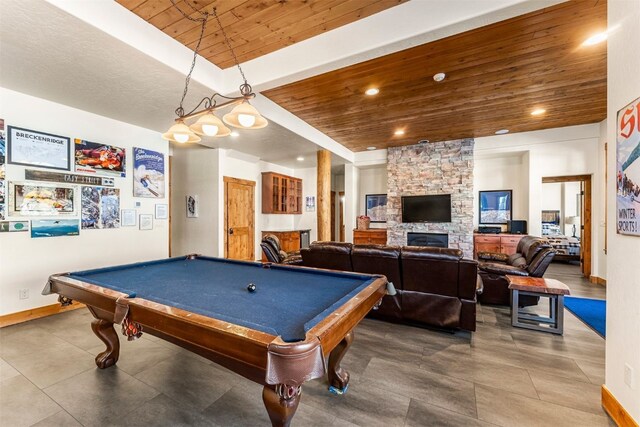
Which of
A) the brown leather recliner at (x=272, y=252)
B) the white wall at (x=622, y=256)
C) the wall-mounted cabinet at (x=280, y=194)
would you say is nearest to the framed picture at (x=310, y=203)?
the wall-mounted cabinet at (x=280, y=194)

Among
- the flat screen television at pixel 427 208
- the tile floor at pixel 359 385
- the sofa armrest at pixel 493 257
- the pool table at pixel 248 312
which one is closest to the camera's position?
the pool table at pixel 248 312

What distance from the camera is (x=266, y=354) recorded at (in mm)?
1018

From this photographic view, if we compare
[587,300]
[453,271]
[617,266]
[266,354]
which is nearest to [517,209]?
[587,300]

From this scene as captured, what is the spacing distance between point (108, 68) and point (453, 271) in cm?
396

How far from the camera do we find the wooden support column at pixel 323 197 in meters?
5.73

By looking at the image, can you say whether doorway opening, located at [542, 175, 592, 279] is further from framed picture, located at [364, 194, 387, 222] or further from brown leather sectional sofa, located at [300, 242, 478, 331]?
brown leather sectional sofa, located at [300, 242, 478, 331]

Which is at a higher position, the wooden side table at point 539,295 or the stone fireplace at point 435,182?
the stone fireplace at point 435,182

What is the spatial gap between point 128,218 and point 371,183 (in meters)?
5.96

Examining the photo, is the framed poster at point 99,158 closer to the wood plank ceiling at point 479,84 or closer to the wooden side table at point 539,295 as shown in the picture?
the wood plank ceiling at point 479,84

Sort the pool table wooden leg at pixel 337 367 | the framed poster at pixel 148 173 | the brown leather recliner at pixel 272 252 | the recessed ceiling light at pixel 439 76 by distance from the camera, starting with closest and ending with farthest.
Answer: the pool table wooden leg at pixel 337 367
the recessed ceiling light at pixel 439 76
the brown leather recliner at pixel 272 252
the framed poster at pixel 148 173

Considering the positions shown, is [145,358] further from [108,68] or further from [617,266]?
[617,266]

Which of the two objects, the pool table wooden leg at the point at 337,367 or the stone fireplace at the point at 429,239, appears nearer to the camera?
the pool table wooden leg at the point at 337,367

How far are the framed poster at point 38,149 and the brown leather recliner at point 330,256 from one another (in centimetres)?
339

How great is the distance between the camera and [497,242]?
5945mm
